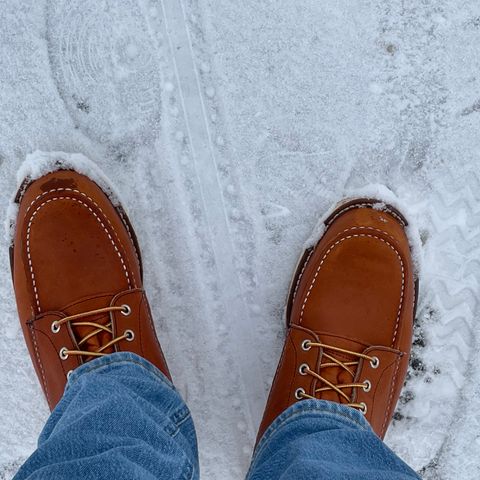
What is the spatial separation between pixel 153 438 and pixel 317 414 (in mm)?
300

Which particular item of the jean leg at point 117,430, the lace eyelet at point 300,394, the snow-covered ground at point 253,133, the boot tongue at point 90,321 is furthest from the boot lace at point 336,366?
the boot tongue at point 90,321

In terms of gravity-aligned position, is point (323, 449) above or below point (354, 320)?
below

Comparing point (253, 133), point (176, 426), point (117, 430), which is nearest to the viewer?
point (117, 430)

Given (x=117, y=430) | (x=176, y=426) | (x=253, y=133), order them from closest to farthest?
(x=117, y=430) → (x=176, y=426) → (x=253, y=133)

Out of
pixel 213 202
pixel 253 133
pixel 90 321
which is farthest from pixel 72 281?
pixel 253 133

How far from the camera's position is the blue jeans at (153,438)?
0.78 metres

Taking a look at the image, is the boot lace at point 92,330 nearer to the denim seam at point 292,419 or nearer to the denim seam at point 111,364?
the denim seam at point 111,364

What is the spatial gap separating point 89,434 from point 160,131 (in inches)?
23.6

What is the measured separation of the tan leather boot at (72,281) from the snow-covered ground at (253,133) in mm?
83

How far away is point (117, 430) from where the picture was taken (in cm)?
84

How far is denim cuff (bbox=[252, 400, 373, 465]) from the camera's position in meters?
0.99

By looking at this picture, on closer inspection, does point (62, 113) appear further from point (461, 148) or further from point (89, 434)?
point (461, 148)

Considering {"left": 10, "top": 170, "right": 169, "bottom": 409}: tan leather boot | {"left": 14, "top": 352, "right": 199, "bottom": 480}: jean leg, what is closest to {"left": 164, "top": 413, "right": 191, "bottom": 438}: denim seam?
{"left": 14, "top": 352, "right": 199, "bottom": 480}: jean leg

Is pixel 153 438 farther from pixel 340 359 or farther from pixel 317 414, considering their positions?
pixel 340 359
